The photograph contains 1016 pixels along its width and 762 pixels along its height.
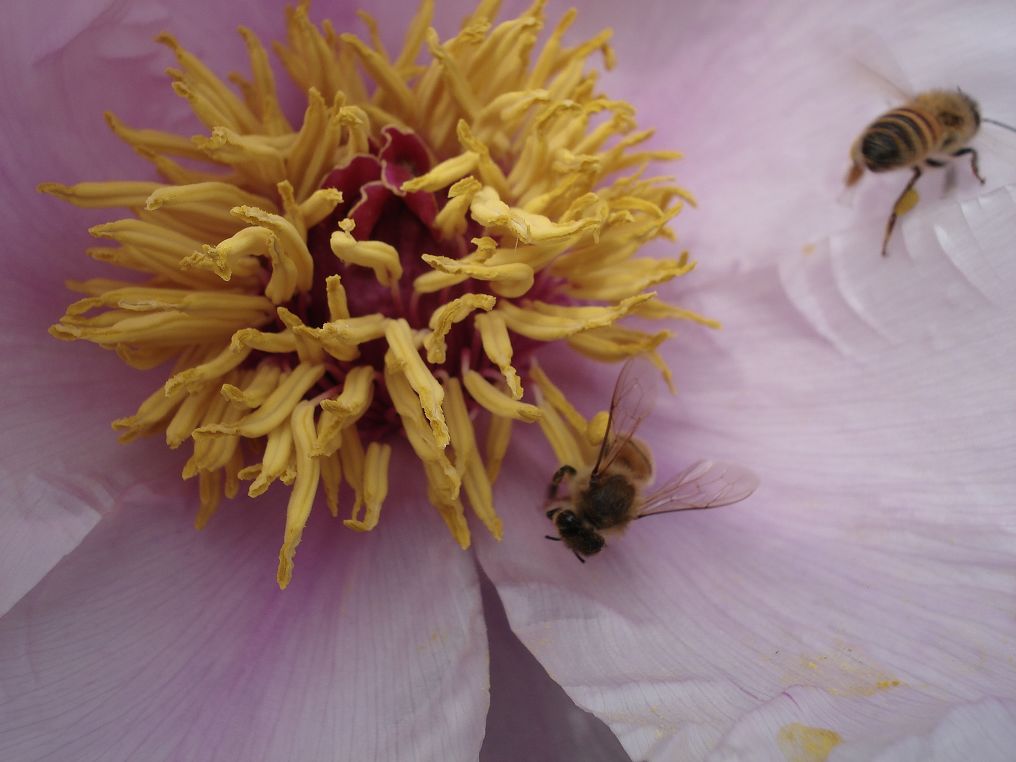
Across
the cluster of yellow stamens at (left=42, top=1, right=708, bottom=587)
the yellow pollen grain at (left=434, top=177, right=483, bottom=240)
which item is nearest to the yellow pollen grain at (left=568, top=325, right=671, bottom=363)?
the cluster of yellow stamens at (left=42, top=1, right=708, bottom=587)

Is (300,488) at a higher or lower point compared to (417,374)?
lower

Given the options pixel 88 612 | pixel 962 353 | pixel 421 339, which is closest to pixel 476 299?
pixel 421 339

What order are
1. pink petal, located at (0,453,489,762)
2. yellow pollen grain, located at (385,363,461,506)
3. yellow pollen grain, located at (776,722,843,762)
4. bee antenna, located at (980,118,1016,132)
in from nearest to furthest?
yellow pollen grain, located at (776,722,843,762), pink petal, located at (0,453,489,762), yellow pollen grain, located at (385,363,461,506), bee antenna, located at (980,118,1016,132)

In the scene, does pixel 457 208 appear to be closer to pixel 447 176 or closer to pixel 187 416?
pixel 447 176

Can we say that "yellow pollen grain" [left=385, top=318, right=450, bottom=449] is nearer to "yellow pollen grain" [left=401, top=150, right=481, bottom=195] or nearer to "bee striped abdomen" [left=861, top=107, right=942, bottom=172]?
"yellow pollen grain" [left=401, top=150, right=481, bottom=195]

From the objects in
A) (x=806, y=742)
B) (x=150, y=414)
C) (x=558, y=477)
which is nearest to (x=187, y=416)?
(x=150, y=414)

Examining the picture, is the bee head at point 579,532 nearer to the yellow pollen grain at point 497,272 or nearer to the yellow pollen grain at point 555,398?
the yellow pollen grain at point 555,398

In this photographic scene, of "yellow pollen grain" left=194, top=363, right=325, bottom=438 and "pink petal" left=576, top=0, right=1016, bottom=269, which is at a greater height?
"pink petal" left=576, top=0, right=1016, bottom=269
